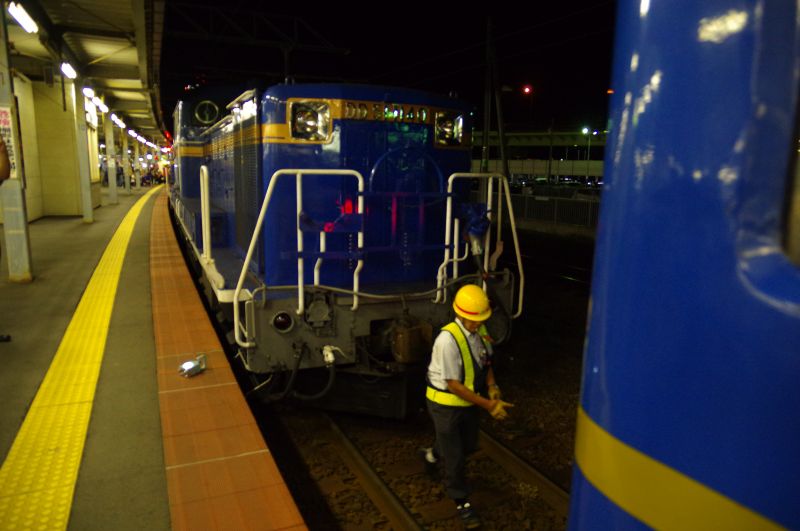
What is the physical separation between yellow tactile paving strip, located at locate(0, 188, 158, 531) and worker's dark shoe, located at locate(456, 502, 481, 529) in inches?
92.2

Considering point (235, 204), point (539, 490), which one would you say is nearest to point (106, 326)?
point (235, 204)

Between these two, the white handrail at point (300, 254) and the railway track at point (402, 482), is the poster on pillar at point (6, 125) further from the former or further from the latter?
the railway track at point (402, 482)

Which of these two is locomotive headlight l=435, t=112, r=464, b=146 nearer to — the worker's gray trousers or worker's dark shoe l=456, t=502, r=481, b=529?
the worker's gray trousers

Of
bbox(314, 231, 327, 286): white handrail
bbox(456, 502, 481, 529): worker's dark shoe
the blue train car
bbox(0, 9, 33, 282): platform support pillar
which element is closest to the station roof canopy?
bbox(0, 9, 33, 282): platform support pillar

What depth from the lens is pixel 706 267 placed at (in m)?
1.02

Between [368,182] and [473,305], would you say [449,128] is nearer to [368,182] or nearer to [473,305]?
[368,182]

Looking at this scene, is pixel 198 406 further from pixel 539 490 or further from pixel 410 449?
pixel 539 490

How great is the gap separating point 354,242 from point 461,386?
6.56 ft

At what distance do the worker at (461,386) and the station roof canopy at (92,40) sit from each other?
8608 mm

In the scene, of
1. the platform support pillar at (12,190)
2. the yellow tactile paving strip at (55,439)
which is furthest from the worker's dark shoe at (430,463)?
the platform support pillar at (12,190)

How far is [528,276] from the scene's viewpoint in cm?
1195

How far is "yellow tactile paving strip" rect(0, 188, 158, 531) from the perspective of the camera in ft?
10.3

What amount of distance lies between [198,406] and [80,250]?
9429mm

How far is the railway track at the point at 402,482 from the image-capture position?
13.1 ft
